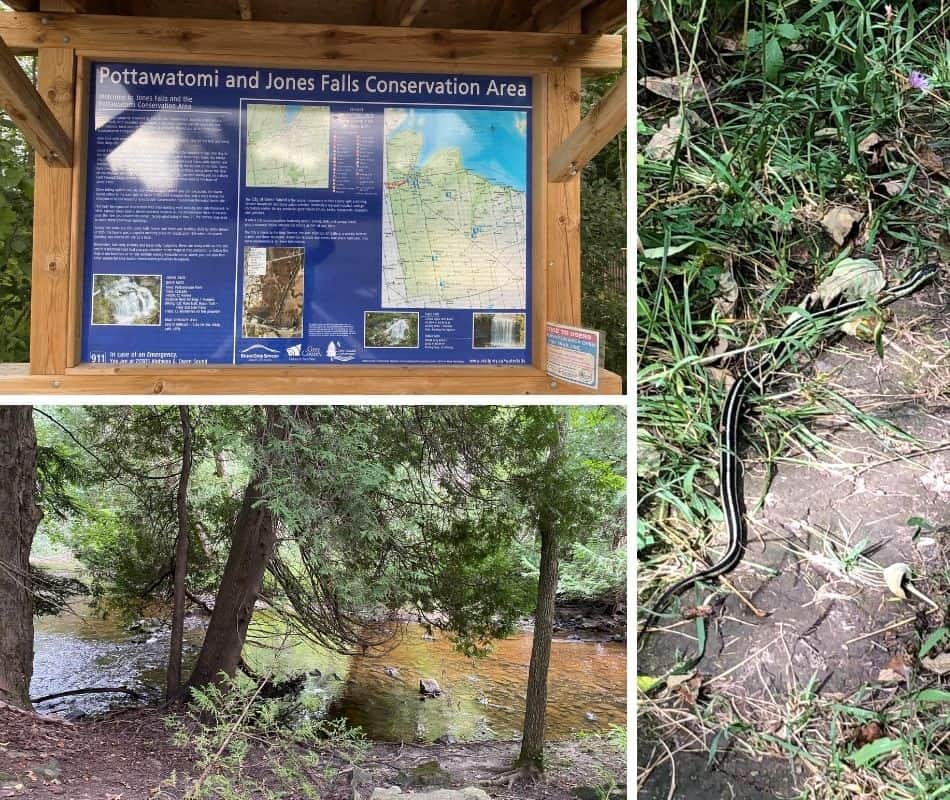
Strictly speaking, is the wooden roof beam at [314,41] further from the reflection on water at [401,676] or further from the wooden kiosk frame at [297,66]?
the reflection on water at [401,676]

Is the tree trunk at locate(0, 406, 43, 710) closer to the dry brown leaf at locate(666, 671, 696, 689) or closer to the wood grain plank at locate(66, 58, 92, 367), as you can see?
the wood grain plank at locate(66, 58, 92, 367)

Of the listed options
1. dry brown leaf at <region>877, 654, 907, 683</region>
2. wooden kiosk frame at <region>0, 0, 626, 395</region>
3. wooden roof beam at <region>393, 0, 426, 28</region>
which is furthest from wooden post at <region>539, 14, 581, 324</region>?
dry brown leaf at <region>877, 654, 907, 683</region>

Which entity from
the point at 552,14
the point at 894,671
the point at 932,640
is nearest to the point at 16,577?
the point at 552,14

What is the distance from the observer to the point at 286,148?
2016 millimetres

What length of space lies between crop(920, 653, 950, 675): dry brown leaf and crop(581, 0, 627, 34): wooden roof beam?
202cm

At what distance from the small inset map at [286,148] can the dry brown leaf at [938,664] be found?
2181 mm

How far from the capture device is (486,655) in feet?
9.75

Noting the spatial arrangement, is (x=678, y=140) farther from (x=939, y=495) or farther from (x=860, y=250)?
(x=939, y=495)

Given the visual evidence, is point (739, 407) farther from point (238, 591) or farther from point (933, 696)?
point (238, 591)

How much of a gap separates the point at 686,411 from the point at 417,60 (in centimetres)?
136

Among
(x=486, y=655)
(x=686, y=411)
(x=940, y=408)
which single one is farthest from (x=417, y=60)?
Answer: (x=486, y=655)

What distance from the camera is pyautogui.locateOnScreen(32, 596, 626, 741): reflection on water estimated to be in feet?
8.77

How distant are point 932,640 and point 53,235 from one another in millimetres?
2752

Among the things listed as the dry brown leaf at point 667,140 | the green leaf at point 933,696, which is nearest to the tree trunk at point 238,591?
the dry brown leaf at point 667,140
